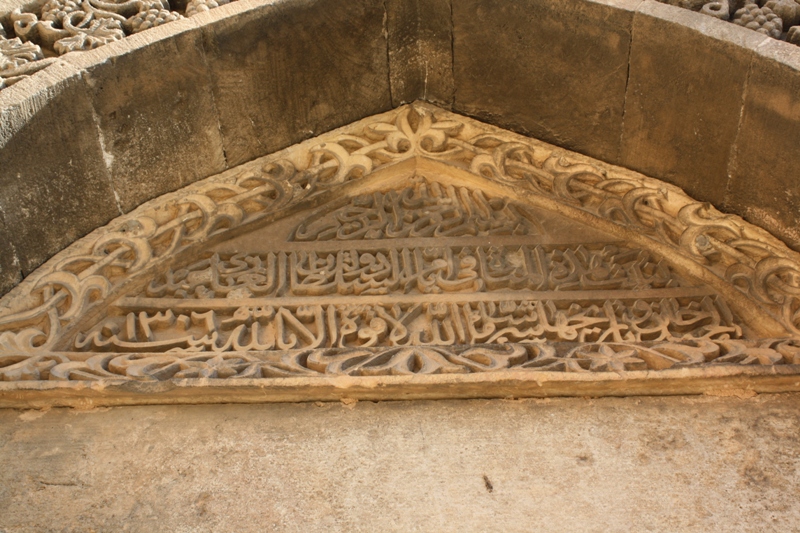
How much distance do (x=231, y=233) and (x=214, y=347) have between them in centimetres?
73

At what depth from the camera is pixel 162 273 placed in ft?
14.5

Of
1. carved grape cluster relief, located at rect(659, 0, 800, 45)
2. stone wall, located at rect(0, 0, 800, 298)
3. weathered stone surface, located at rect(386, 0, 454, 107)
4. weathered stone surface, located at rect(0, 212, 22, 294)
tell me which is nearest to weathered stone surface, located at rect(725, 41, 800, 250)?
stone wall, located at rect(0, 0, 800, 298)

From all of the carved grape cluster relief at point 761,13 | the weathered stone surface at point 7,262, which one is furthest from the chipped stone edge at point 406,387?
the carved grape cluster relief at point 761,13

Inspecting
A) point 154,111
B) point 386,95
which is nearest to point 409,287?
point 386,95

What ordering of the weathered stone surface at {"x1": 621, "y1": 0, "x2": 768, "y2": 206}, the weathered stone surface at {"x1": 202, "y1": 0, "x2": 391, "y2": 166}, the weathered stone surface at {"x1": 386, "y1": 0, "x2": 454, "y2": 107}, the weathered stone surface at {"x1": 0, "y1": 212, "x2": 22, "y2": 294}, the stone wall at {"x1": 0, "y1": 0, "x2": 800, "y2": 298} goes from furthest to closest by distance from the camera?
the weathered stone surface at {"x1": 386, "y1": 0, "x2": 454, "y2": 107}, the weathered stone surface at {"x1": 202, "y1": 0, "x2": 391, "y2": 166}, the weathered stone surface at {"x1": 621, "y1": 0, "x2": 768, "y2": 206}, the stone wall at {"x1": 0, "y1": 0, "x2": 800, "y2": 298}, the weathered stone surface at {"x1": 0, "y1": 212, "x2": 22, "y2": 294}

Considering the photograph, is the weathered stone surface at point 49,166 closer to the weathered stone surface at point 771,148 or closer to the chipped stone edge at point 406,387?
the chipped stone edge at point 406,387

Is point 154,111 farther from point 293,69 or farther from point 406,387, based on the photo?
point 406,387

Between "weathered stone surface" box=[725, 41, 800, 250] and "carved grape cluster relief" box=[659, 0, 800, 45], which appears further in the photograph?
"carved grape cluster relief" box=[659, 0, 800, 45]

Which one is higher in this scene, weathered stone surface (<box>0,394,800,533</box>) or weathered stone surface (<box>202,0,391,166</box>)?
weathered stone surface (<box>202,0,391,166</box>)

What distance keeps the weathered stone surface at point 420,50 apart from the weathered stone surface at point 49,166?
4.71 ft

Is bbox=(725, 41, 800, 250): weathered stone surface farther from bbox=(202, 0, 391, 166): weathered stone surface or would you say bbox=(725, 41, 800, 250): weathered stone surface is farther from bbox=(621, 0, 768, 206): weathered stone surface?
bbox=(202, 0, 391, 166): weathered stone surface

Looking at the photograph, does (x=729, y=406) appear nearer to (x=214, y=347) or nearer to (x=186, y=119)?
(x=214, y=347)

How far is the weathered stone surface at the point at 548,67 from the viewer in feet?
15.4

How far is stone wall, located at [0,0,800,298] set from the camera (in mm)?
4270
